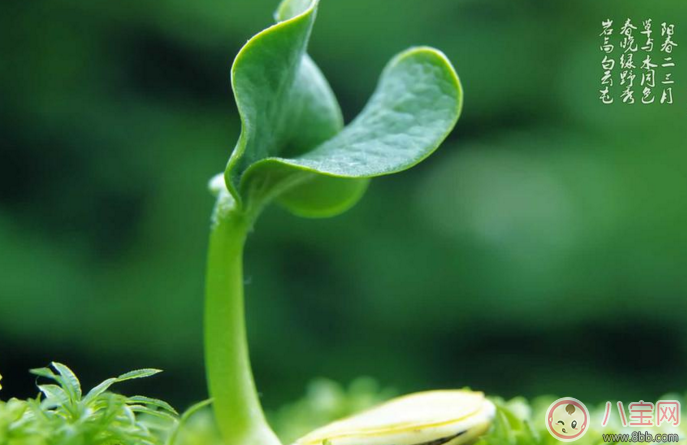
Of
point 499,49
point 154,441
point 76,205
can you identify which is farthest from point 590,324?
point 154,441

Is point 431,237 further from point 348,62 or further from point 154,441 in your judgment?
point 154,441

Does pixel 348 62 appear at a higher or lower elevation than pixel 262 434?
higher

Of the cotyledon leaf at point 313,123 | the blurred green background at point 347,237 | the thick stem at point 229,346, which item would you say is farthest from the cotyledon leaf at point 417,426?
the blurred green background at point 347,237

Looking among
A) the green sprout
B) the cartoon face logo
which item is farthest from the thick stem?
the cartoon face logo

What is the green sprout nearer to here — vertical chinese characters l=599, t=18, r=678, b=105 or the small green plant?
the small green plant

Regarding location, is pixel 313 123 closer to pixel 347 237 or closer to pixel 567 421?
pixel 567 421

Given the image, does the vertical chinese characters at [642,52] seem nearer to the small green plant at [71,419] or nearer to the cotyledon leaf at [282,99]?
the cotyledon leaf at [282,99]

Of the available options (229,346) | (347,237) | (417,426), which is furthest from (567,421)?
(347,237)

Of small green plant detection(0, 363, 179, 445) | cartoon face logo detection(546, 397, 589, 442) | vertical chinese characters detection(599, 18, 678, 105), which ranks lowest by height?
cartoon face logo detection(546, 397, 589, 442)
